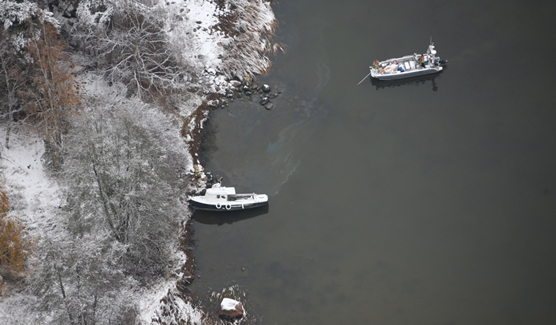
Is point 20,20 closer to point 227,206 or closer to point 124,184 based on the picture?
point 124,184

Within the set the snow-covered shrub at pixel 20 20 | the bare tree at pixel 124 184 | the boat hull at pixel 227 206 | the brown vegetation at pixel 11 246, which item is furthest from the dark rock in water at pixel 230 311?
the snow-covered shrub at pixel 20 20

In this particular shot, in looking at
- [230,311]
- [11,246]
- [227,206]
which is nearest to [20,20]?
[11,246]

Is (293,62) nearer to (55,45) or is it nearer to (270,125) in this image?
(270,125)

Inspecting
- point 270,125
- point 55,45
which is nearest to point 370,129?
point 270,125

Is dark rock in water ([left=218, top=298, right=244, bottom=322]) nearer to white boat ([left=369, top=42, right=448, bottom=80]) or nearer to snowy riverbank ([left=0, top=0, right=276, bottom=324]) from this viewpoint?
snowy riverbank ([left=0, top=0, right=276, bottom=324])

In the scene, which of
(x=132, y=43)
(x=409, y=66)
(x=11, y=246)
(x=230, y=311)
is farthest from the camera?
(x=409, y=66)

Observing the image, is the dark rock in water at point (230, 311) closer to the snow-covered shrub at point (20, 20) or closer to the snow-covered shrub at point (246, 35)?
the snow-covered shrub at point (246, 35)
